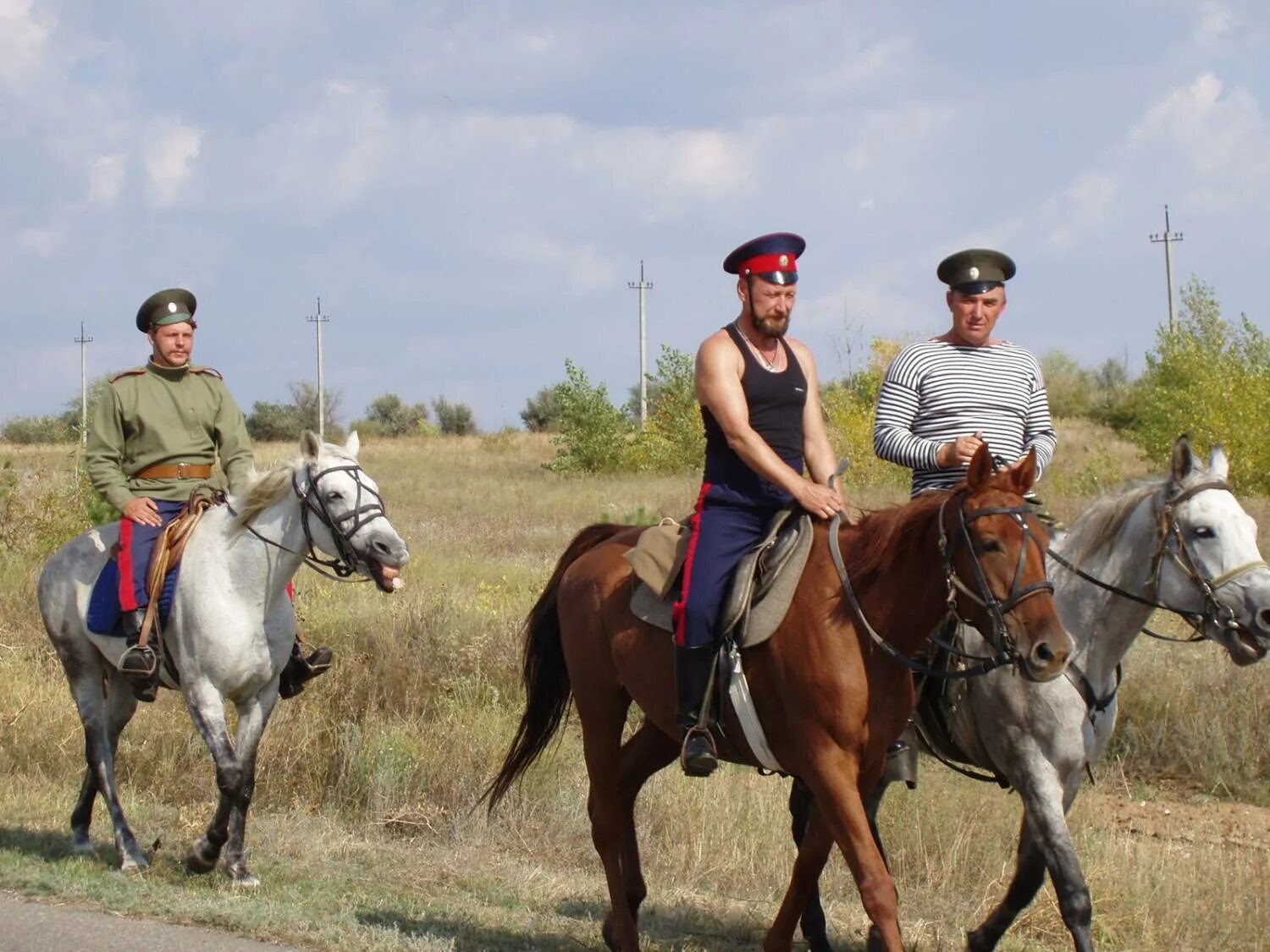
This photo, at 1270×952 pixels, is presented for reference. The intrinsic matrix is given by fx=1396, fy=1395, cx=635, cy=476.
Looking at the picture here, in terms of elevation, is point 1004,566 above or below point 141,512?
below

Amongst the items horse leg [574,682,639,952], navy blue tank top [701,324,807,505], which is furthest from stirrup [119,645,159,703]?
navy blue tank top [701,324,807,505]

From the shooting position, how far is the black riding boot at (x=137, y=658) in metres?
7.38

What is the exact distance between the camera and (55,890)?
6699 mm

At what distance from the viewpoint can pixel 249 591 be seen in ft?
24.2

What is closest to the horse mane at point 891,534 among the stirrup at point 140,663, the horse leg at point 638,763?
the horse leg at point 638,763

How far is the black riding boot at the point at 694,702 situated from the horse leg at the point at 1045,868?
4.40 ft

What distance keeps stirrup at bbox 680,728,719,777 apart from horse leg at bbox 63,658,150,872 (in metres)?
3.51

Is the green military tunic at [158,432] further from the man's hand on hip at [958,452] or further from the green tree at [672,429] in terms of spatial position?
the green tree at [672,429]

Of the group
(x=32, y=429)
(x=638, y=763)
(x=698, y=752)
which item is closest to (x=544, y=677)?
(x=638, y=763)

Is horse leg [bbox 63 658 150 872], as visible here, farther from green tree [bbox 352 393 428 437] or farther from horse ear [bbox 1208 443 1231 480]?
green tree [bbox 352 393 428 437]

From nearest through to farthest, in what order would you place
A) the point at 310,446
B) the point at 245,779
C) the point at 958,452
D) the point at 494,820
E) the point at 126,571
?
the point at 958,452
the point at 245,779
the point at 310,446
the point at 126,571
the point at 494,820

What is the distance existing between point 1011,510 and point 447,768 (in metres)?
5.53

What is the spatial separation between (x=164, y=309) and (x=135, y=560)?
4.73ft

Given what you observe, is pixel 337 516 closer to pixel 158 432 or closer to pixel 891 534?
pixel 158 432
